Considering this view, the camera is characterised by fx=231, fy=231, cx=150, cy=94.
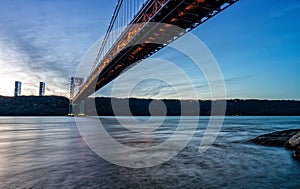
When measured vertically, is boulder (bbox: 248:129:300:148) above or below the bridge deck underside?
below

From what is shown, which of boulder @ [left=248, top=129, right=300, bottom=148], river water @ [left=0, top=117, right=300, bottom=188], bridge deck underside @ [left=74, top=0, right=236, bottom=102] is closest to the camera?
river water @ [left=0, top=117, right=300, bottom=188]

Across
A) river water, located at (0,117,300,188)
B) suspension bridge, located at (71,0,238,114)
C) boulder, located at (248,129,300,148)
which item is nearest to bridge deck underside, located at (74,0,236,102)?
suspension bridge, located at (71,0,238,114)

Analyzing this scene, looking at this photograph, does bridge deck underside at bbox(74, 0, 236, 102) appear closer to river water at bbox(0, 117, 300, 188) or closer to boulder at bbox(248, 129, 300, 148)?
boulder at bbox(248, 129, 300, 148)

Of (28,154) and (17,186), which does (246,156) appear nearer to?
(17,186)

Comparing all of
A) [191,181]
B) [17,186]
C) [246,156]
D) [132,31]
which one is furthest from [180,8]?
[17,186]

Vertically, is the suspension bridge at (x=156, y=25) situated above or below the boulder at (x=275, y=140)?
above

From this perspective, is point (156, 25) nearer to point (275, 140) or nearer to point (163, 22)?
point (163, 22)

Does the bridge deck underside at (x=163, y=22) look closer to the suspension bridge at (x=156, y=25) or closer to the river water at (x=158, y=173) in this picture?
the suspension bridge at (x=156, y=25)

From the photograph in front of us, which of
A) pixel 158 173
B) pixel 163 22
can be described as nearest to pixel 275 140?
pixel 158 173

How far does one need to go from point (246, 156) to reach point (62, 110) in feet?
376

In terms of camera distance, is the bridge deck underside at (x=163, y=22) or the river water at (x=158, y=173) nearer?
the river water at (x=158, y=173)

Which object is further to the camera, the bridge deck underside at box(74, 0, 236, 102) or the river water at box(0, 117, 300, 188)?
the bridge deck underside at box(74, 0, 236, 102)

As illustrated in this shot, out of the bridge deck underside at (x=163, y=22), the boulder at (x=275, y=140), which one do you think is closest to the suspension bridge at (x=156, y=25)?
the bridge deck underside at (x=163, y=22)

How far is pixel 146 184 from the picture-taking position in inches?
203
